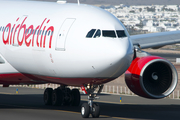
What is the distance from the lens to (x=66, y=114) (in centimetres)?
2412

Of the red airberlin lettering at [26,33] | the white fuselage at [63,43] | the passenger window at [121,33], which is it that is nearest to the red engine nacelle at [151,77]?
the white fuselage at [63,43]

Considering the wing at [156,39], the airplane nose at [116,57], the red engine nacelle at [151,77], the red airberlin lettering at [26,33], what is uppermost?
the red airberlin lettering at [26,33]

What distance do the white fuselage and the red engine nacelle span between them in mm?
3463

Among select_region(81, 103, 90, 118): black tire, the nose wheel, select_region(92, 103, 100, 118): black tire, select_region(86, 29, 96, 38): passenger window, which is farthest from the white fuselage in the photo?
→ the nose wheel

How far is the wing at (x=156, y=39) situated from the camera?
29.7m

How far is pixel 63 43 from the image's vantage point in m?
20.9

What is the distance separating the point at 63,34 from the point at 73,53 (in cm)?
123

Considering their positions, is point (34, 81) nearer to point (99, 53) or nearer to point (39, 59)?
point (39, 59)

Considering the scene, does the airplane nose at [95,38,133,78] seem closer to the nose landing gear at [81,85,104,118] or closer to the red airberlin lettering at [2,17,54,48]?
the nose landing gear at [81,85,104,118]

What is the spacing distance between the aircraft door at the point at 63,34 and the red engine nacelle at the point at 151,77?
466cm

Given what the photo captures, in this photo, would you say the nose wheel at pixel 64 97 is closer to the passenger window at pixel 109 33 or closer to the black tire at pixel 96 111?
the black tire at pixel 96 111

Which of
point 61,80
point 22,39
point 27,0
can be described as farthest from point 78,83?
point 27,0

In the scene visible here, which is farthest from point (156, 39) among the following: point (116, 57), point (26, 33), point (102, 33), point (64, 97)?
point (116, 57)

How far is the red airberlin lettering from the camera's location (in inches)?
880
